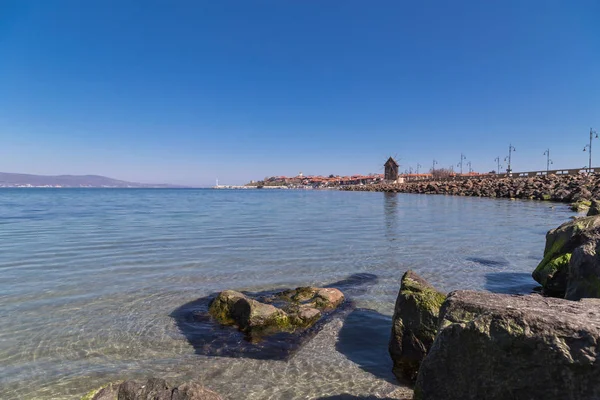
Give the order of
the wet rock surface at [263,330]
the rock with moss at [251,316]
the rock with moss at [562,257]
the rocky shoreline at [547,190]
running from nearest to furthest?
the wet rock surface at [263,330], the rock with moss at [251,316], the rock with moss at [562,257], the rocky shoreline at [547,190]

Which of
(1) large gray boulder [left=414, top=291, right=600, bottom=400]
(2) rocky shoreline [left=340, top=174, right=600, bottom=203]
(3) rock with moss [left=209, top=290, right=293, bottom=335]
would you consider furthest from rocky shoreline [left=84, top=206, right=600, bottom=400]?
(2) rocky shoreline [left=340, top=174, right=600, bottom=203]

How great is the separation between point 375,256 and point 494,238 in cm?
809

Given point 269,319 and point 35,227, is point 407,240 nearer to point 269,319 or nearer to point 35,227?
point 269,319

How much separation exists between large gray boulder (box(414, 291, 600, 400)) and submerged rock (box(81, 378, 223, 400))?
7.69 feet

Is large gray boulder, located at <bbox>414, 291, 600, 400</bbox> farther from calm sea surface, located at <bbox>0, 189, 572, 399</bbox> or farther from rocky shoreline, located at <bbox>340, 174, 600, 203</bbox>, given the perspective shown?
rocky shoreline, located at <bbox>340, 174, 600, 203</bbox>

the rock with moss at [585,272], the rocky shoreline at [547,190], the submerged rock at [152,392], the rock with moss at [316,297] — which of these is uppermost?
the rocky shoreline at [547,190]

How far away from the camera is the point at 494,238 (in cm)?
1789

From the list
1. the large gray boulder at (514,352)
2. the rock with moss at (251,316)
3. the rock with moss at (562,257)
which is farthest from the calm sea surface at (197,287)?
the large gray boulder at (514,352)

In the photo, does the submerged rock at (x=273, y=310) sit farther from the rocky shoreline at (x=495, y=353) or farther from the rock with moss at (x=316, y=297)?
the rocky shoreline at (x=495, y=353)

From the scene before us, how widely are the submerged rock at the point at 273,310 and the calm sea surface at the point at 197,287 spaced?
57cm

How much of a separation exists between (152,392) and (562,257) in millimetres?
9235

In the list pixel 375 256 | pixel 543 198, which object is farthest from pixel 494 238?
pixel 543 198

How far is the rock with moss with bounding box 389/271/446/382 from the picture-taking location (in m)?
5.57

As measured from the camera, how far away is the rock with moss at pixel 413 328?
219 inches
